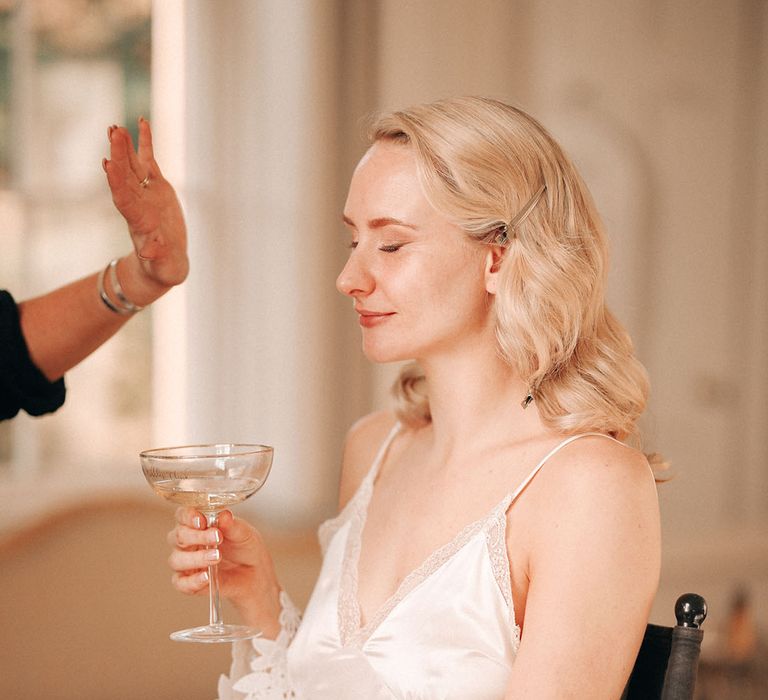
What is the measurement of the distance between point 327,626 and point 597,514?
548mm

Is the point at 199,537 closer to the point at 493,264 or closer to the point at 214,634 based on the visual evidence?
the point at 214,634

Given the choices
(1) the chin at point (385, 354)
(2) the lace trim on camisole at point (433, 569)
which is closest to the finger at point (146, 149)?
(1) the chin at point (385, 354)

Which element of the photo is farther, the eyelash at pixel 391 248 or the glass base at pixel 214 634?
the eyelash at pixel 391 248

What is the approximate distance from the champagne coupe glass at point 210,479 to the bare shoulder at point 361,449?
1.85 feet

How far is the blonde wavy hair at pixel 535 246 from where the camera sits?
63.1 inches

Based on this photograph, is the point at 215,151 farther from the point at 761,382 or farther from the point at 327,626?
the point at 761,382

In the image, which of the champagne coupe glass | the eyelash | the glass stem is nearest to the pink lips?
the eyelash

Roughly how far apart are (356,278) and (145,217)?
459 mm

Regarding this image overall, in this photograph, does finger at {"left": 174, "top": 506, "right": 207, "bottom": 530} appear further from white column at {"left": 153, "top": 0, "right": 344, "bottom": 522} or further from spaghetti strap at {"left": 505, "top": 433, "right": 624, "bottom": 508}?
white column at {"left": 153, "top": 0, "right": 344, "bottom": 522}

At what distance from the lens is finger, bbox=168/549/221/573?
59.6 inches

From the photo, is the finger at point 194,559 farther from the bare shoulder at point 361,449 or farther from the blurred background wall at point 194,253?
the blurred background wall at point 194,253

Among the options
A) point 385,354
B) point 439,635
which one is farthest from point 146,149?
point 439,635

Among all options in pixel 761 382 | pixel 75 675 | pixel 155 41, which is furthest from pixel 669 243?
pixel 75 675

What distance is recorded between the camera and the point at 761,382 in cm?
450
